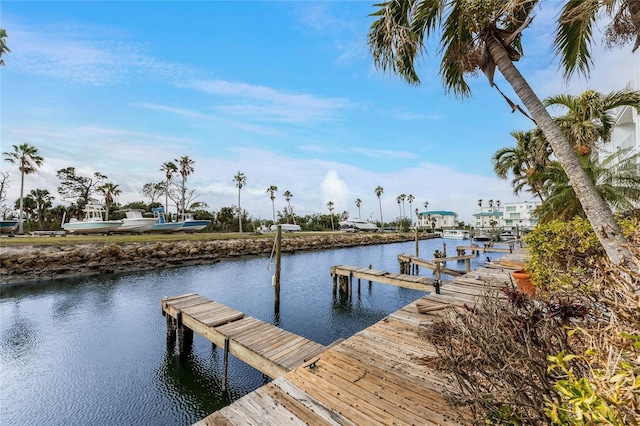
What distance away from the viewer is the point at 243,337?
17.3 feet

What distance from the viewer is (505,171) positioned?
18.8 meters

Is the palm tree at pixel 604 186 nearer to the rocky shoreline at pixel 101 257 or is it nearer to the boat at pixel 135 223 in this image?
the rocky shoreline at pixel 101 257

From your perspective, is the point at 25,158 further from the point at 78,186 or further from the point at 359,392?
the point at 359,392

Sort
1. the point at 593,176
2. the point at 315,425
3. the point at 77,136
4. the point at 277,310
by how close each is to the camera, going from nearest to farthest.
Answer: the point at 315,425
the point at 593,176
the point at 277,310
the point at 77,136

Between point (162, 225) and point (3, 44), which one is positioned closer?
point (3, 44)

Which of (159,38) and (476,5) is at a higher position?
(159,38)

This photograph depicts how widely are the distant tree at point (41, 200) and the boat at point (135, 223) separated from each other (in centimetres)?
1888

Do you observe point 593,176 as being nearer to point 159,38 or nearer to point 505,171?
point 505,171

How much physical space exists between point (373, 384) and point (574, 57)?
632cm

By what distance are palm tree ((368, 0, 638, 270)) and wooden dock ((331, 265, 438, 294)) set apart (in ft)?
15.0

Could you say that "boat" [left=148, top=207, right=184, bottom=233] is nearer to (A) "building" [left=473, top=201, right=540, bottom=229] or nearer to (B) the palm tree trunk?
(B) the palm tree trunk

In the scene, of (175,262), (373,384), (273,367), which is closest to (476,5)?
(373,384)

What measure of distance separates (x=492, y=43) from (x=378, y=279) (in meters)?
8.25

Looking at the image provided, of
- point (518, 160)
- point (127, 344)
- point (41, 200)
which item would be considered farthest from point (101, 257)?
point (41, 200)
